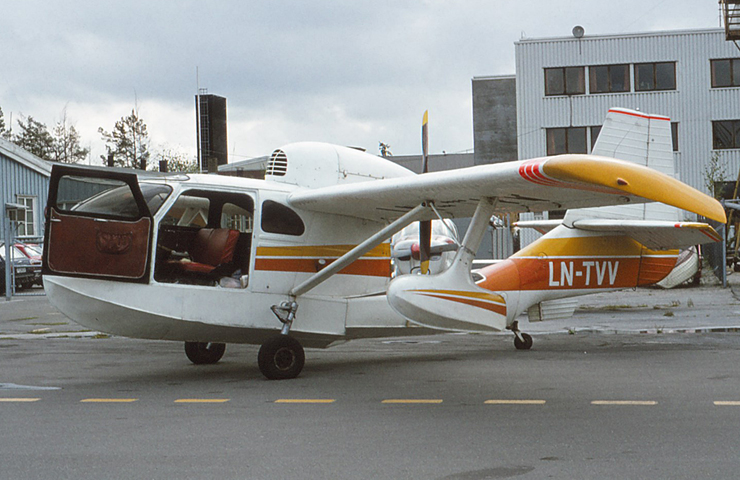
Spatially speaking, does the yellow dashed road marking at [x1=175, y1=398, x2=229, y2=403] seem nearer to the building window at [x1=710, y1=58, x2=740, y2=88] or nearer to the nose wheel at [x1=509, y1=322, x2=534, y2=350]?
the nose wheel at [x1=509, y1=322, x2=534, y2=350]

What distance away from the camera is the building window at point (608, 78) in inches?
1577

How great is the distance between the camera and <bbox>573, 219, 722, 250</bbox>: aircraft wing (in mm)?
11453

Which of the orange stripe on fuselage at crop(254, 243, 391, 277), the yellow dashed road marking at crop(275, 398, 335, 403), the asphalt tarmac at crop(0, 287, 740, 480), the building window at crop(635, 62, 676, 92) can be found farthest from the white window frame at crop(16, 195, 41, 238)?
the yellow dashed road marking at crop(275, 398, 335, 403)

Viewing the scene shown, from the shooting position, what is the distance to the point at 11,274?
24734 millimetres

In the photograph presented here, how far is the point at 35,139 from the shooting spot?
87.2 meters

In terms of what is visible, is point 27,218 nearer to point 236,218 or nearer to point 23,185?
point 23,185

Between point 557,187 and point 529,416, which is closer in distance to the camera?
point 529,416

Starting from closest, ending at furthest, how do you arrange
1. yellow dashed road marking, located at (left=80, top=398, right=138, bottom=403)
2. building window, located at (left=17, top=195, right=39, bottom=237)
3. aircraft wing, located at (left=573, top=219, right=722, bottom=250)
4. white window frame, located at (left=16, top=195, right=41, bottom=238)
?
yellow dashed road marking, located at (left=80, top=398, right=138, bottom=403) → aircraft wing, located at (left=573, top=219, right=722, bottom=250) → building window, located at (left=17, top=195, right=39, bottom=237) → white window frame, located at (left=16, top=195, right=41, bottom=238)

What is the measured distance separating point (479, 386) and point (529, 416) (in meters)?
1.80

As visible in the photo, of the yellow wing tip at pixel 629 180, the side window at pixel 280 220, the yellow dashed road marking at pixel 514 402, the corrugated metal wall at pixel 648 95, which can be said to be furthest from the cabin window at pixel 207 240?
the corrugated metal wall at pixel 648 95

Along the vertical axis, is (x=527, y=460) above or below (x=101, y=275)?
below

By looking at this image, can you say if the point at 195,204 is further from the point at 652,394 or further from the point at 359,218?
the point at 652,394

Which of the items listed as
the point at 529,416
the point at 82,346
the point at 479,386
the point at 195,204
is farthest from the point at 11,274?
the point at 529,416

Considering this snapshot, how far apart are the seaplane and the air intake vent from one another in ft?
0.05
